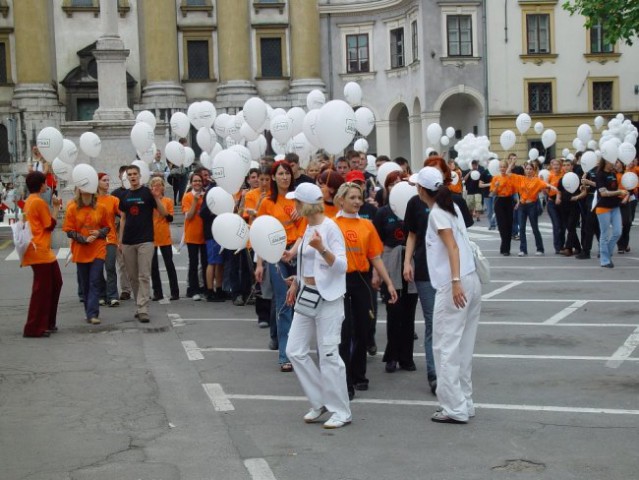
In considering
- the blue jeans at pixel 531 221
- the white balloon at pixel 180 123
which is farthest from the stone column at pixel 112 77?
the blue jeans at pixel 531 221

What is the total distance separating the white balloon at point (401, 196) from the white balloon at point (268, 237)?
4.88ft

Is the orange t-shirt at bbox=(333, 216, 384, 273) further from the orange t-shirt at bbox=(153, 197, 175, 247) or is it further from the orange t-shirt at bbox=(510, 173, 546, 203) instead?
the orange t-shirt at bbox=(510, 173, 546, 203)

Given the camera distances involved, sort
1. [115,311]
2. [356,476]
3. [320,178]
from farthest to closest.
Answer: [115,311] < [320,178] < [356,476]

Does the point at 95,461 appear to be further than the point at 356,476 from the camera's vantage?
Yes

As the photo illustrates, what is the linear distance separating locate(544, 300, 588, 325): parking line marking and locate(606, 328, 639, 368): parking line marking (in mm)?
1177

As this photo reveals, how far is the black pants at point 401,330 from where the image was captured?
10.0m

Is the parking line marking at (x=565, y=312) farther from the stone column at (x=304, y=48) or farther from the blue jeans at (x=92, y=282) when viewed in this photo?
the stone column at (x=304, y=48)

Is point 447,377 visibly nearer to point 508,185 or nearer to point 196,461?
point 196,461

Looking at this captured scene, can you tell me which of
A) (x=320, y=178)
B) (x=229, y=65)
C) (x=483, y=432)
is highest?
(x=229, y=65)

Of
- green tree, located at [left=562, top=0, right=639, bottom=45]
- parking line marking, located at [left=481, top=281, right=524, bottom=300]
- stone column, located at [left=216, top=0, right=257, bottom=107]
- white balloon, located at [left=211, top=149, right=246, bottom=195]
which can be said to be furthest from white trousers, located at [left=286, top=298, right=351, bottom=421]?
stone column, located at [left=216, top=0, right=257, bottom=107]

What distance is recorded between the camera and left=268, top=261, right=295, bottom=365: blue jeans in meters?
10.2

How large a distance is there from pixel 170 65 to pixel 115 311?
39482 millimetres

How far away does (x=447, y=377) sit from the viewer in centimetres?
797

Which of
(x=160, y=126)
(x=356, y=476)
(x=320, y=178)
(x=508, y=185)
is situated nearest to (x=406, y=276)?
(x=320, y=178)
